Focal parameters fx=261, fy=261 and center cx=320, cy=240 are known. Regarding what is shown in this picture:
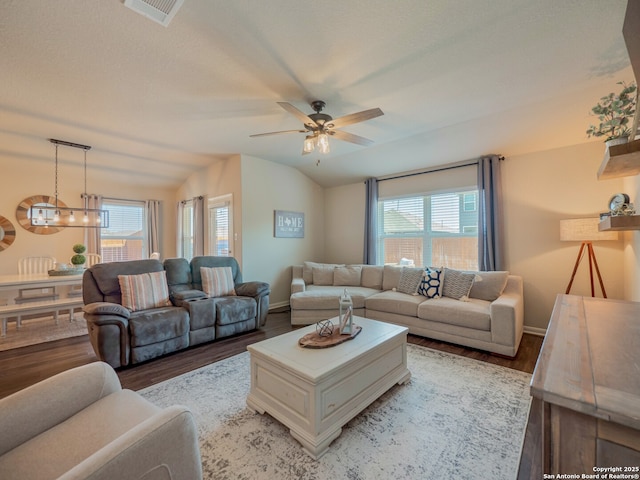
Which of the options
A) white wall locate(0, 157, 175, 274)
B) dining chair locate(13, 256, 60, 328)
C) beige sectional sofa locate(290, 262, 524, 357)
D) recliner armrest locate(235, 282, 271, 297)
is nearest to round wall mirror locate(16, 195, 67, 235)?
white wall locate(0, 157, 175, 274)

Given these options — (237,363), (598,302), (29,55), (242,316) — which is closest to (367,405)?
(237,363)

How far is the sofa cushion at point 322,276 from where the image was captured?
15.3ft

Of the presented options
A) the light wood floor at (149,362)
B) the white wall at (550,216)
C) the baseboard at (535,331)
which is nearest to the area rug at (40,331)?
the light wood floor at (149,362)

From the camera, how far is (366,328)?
2.38 metres

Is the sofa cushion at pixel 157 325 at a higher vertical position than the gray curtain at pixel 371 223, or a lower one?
lower

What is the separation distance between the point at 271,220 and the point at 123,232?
364 centimetres

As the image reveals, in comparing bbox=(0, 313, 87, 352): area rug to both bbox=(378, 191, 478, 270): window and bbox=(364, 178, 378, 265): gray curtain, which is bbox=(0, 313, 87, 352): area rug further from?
bbox=(378, 191, 478, 270): window

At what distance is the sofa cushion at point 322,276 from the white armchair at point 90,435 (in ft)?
11.4

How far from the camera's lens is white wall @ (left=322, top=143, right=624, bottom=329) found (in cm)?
304

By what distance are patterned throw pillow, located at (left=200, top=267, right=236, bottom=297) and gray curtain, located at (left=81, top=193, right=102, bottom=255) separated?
3.19 meters

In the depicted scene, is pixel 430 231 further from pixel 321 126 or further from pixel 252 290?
pixel 252 290

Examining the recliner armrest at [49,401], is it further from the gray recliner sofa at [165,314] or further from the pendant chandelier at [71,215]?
the pendant chandelier at [71,215]

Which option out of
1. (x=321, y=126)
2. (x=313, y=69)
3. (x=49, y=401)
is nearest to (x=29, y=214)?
(x=49, y=401)

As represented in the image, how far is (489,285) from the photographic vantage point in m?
3.35
